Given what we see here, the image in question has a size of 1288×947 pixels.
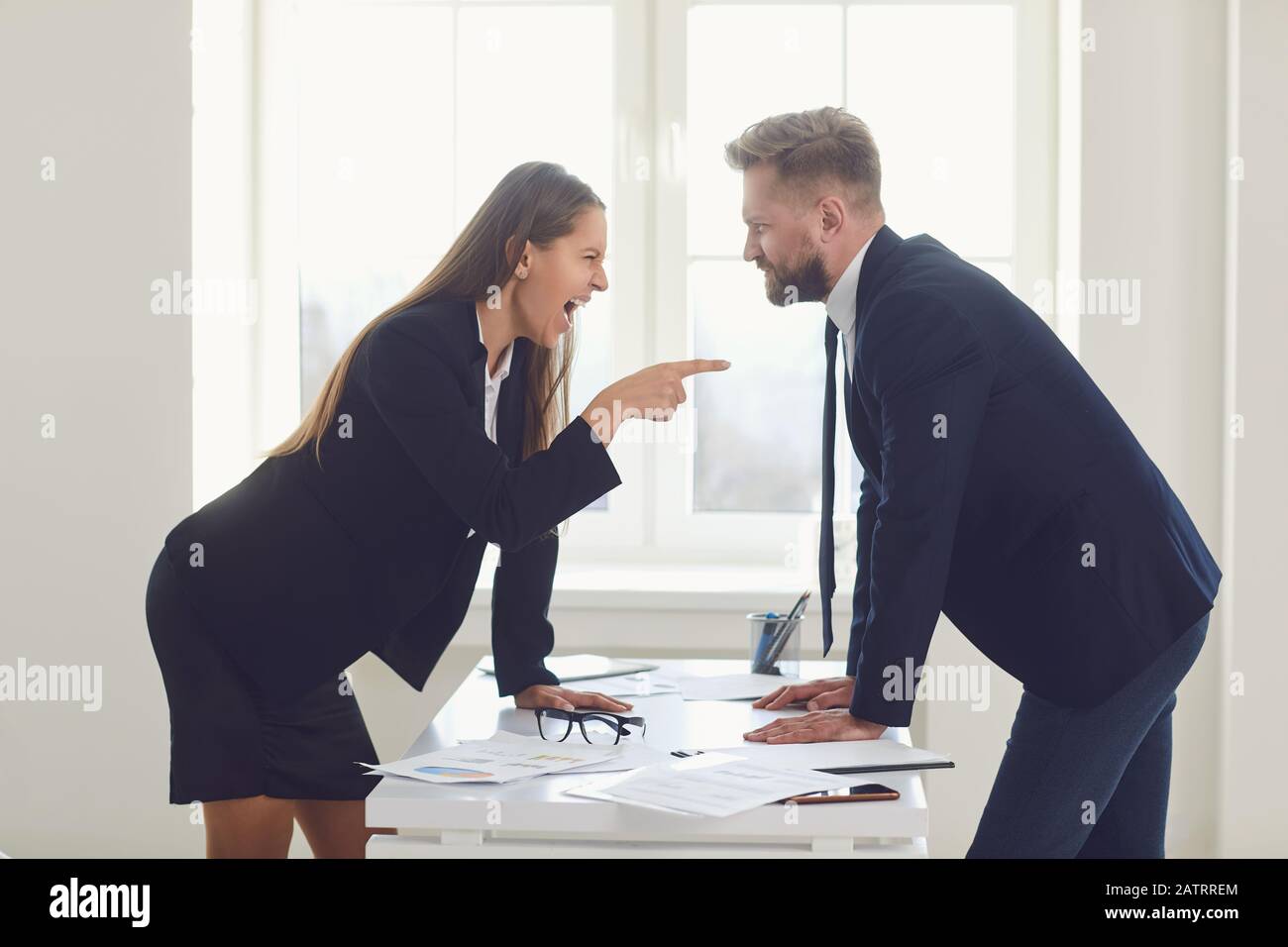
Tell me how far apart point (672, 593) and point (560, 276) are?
3.75 ft

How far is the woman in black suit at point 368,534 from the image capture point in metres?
1.62

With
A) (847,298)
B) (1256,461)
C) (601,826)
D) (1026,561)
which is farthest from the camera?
(1256,461)

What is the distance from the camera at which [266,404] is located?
10.3 ft

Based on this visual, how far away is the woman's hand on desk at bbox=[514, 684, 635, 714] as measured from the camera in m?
1.77

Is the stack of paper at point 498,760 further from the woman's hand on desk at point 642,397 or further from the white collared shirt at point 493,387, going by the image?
the white collared shirt at point 493,387

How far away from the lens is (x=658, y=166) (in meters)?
3.16

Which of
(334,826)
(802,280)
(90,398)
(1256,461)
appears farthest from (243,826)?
(1256,461)

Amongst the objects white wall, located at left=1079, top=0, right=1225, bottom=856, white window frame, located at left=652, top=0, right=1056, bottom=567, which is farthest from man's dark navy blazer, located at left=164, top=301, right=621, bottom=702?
white wall, located at left=1079, top=0, right=1225, bottom=856

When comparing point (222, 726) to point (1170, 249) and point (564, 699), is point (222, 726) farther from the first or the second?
point (1170, 249)

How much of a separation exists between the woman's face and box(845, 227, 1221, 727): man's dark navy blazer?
1.43 feet

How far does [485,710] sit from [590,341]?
156 centimetres

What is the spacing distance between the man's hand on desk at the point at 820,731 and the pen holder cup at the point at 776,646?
0.44m
